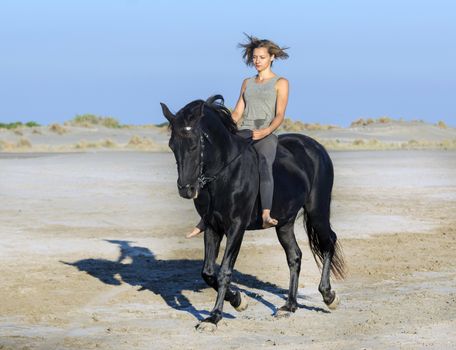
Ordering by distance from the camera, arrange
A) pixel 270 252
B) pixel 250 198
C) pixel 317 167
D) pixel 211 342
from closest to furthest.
Result: pixel 211 342, pixel 250 198, pixel 317 167, pixel 270 252

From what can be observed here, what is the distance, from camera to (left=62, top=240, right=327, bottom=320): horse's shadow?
10.3 metres

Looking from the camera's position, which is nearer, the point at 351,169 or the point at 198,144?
the point at 198,144

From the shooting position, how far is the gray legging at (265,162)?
899 centimetres

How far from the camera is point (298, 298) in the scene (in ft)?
34.2

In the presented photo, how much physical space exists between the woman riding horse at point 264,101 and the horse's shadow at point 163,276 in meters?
1.43

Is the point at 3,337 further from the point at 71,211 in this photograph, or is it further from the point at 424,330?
the point at 71,211

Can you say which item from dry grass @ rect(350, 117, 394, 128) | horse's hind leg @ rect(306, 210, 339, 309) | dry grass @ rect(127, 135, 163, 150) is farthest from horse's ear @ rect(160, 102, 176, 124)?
dry grass @ rect(350, 117, 394, 128)

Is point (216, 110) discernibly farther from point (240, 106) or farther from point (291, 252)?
point (291, 252)

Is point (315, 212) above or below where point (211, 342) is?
above

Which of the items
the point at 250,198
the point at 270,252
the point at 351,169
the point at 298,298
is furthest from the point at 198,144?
the point at 351,169

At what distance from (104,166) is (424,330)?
73.6 ft

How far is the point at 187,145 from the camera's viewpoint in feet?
26.5

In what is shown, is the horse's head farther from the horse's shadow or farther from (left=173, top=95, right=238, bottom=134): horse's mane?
the horse's shadow

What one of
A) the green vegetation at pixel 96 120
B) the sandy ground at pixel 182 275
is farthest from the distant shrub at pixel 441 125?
the sandy ground at pixel 182 275
